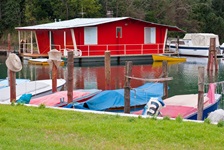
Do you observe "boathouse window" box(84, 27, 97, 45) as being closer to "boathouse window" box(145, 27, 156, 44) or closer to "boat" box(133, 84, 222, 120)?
"boathouse window" box(145, 27, 156, 44)

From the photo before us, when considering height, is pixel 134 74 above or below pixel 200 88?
below

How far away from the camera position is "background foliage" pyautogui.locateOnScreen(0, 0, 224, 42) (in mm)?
51188

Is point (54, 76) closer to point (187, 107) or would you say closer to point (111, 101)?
point (111, 101)

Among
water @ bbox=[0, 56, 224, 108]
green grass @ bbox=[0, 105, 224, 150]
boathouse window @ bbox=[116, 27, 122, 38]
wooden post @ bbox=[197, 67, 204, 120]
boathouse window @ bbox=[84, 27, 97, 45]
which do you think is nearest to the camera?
green grass @ bbox=[0, 105, 224, 150]

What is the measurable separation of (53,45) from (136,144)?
30952 millimetres

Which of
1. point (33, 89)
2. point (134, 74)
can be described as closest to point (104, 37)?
point (134, 74)

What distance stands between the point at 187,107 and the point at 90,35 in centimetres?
2388

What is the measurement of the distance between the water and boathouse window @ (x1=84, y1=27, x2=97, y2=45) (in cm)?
378

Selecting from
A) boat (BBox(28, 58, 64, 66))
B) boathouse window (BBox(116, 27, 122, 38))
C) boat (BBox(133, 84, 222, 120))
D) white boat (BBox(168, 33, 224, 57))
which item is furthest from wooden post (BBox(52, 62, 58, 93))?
white boat (BBox(168, 33, 224, 57))

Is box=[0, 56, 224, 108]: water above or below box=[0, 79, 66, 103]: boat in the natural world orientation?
below

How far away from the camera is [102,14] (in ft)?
179

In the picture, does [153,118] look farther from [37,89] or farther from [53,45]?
[53,45]

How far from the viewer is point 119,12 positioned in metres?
54.4

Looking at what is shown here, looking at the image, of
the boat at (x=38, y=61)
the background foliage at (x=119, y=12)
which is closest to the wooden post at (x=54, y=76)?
the boat at (x=38, y=61)
